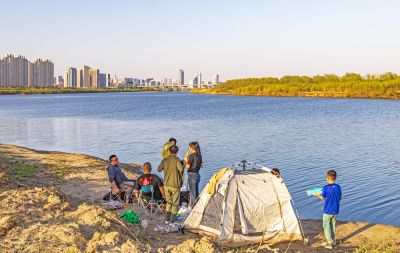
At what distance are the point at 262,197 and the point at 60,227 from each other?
14.6ft

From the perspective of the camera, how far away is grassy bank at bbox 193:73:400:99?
4867 inches

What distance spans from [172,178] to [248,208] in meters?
1.87

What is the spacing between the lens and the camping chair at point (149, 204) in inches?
451

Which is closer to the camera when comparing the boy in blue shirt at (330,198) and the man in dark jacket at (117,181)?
the boy in blue shirt at (330,198)

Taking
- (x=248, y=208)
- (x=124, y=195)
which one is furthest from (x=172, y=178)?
(x=124, y=195)

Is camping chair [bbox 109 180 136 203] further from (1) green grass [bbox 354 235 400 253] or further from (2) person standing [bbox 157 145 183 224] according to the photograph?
(1) green grass [bbox 354 235 400 253]

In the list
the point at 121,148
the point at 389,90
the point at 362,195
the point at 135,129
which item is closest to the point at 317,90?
the point at 389,90

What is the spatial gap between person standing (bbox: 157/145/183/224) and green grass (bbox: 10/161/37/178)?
760cm

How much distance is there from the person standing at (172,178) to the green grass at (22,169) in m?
7.60

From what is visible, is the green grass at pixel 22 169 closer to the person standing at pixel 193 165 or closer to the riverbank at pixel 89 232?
the riverbank at pixel 89 232

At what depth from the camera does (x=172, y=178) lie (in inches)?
412

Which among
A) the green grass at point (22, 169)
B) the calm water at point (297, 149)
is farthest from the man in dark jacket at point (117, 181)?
the calm water at point (297, 149)

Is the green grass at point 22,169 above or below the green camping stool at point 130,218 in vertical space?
below

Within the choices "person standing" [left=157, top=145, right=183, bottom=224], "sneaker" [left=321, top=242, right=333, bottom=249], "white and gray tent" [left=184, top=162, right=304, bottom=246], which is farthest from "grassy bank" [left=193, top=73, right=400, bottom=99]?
"person standing" [left=157, top=145, right=183, bottom=224]
